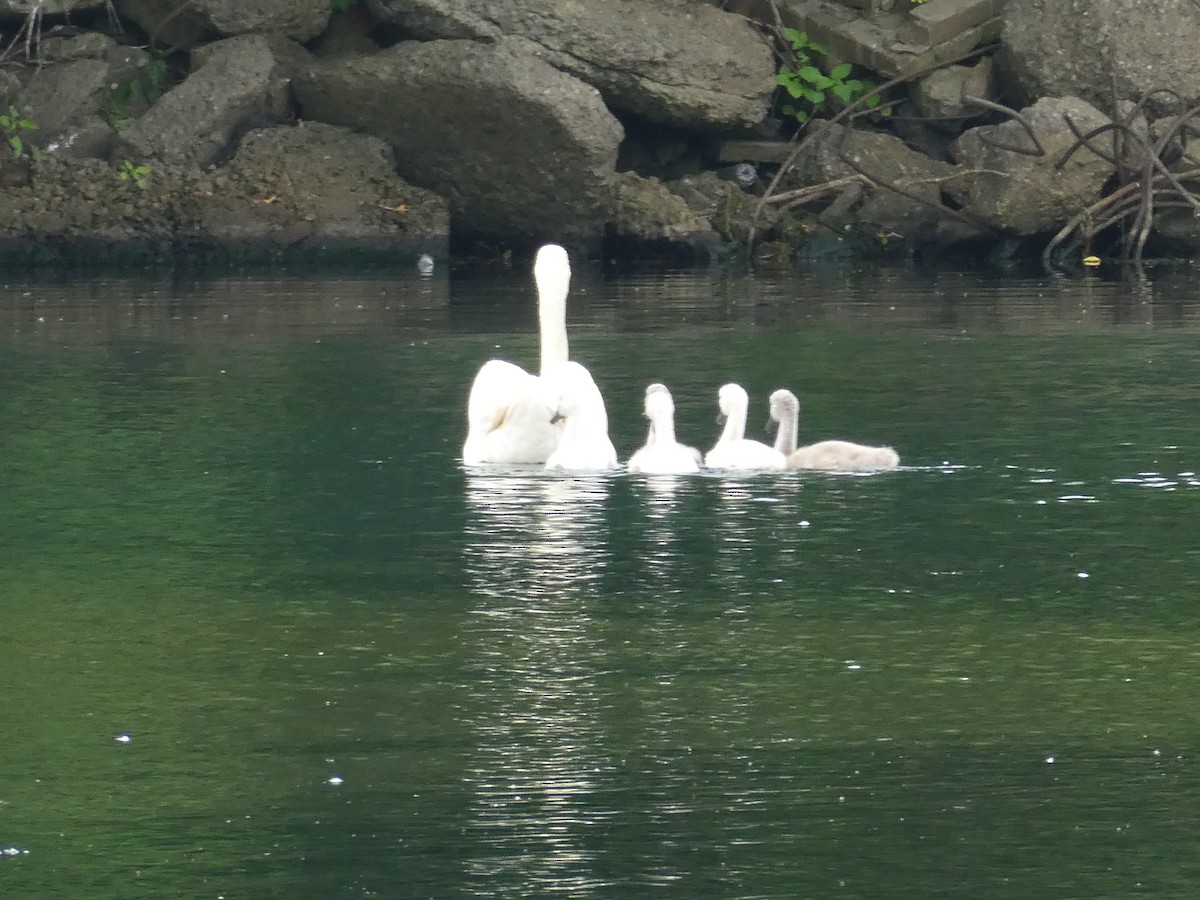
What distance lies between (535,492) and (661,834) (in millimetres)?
4731

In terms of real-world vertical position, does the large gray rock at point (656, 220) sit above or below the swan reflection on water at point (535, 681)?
above

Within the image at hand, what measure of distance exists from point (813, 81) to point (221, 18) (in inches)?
221

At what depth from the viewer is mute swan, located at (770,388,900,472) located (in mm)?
10469

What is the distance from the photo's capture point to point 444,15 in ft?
79.1

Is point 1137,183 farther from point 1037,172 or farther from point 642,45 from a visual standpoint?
point 642,45

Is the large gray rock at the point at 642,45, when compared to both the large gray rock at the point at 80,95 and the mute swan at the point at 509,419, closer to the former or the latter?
the large gray rock at the point at 80,95

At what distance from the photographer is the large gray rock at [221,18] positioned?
81.2 ft

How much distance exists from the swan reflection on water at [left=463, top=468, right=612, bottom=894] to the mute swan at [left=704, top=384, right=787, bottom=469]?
26.2 inches

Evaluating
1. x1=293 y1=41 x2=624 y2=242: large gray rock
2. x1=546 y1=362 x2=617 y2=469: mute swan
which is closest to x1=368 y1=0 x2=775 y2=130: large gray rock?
x1=293 y1=41 x2=624 y2=242: large gray rock

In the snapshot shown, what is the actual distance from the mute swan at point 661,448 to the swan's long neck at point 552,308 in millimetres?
720

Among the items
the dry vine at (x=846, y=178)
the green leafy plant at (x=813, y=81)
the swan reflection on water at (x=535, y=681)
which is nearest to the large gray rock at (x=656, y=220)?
the dry vine at (x=846, y=178)

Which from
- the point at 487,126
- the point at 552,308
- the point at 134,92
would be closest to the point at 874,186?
the point at 487,126

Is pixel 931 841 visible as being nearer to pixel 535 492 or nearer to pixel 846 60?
pixel 535 492

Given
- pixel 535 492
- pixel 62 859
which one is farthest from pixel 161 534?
pixel 62 859
